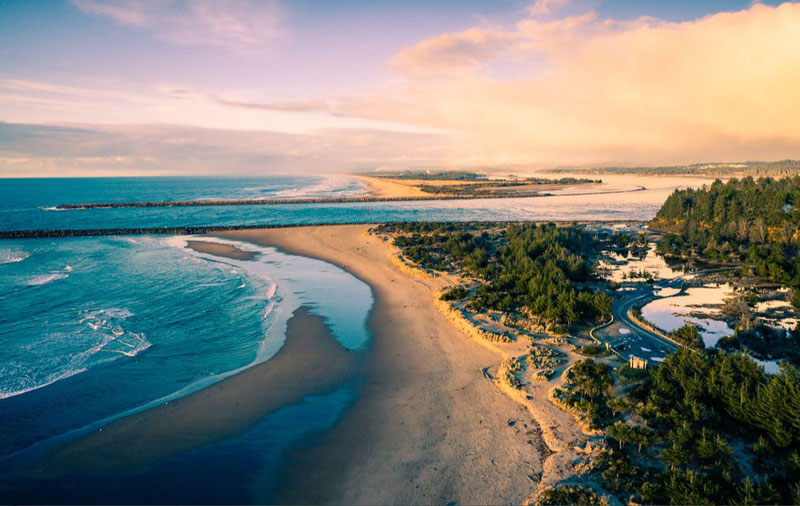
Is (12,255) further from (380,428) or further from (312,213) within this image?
(380,428)

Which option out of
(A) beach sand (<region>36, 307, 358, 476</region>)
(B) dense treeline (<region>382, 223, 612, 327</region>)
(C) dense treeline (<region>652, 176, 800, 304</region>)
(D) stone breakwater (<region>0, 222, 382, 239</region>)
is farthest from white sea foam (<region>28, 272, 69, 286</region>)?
(C) dense treeline (<region>652, 176, 800, 304</region>)

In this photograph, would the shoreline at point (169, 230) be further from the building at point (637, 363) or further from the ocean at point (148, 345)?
the building at point (637, 363)

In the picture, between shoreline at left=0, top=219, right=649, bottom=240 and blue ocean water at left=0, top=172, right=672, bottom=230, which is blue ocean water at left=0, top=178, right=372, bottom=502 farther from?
blue ocean water at left=0, top=172, right=672, bottom=230

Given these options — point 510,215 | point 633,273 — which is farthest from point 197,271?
point 510,215

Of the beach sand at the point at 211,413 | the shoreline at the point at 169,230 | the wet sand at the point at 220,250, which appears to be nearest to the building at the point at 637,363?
the beach sand at the point at 211,413

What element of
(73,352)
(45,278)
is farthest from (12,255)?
(73,352)

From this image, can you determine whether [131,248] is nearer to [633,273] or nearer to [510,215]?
[633,273]
